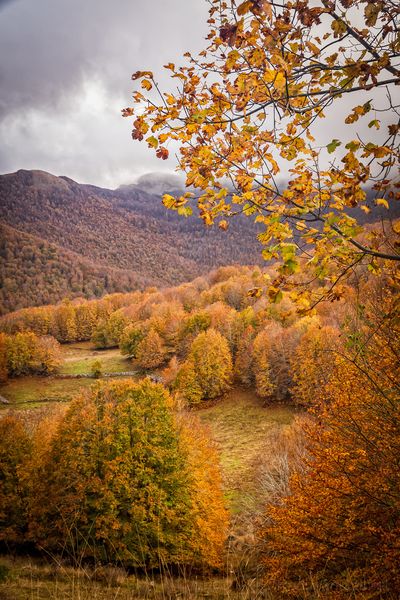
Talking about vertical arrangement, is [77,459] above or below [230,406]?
above

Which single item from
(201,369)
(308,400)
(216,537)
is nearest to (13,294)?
(201,369)

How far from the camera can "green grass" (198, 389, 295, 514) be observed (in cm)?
3079

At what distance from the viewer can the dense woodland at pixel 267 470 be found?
6.48m

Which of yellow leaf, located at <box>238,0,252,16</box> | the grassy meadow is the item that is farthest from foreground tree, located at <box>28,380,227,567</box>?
yellow leaf, located at <box>238,0,252,16</box>

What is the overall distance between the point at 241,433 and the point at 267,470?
67.4 ft

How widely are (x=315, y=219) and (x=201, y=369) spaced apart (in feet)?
187

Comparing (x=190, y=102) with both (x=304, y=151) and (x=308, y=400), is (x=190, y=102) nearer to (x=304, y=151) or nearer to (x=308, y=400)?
(x=304, y=151)

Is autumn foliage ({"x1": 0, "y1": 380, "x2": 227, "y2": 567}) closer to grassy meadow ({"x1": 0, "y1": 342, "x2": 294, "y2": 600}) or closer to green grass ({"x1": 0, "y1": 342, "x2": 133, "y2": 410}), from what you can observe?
grassy meadow ({"x1": 0, "y1": 342, "x2": 294, "y2": 600})

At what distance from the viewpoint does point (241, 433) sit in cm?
4453

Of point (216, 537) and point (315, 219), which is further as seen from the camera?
point (216, 537)

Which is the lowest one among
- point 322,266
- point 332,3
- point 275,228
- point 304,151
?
point 322,266

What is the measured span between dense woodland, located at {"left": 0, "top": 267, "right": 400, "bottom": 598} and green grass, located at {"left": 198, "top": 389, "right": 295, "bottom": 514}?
9.10 ft

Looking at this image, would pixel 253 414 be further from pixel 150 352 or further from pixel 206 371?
pixel 150 352

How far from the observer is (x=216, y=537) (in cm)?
2108
